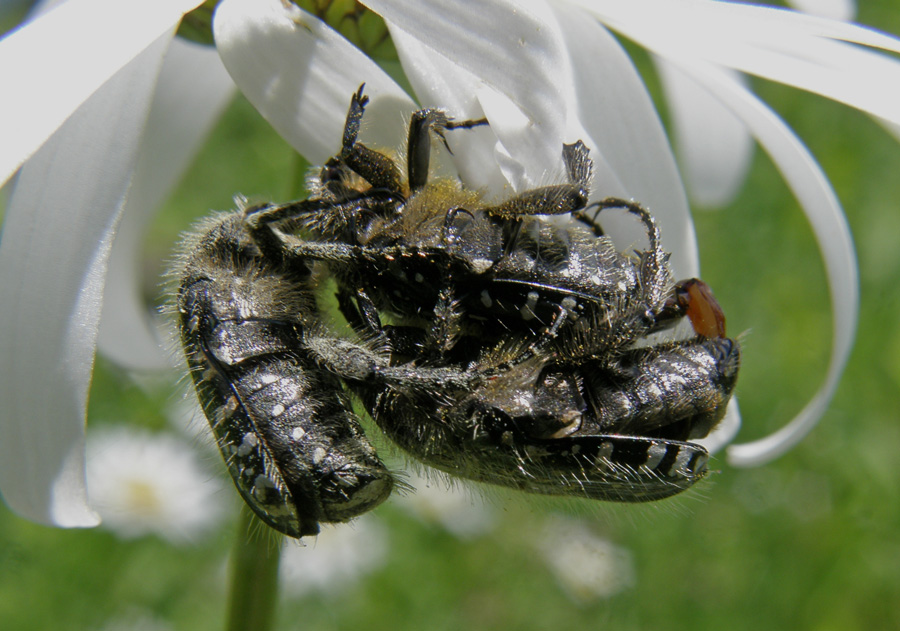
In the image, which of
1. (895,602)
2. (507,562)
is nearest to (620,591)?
(507,562)

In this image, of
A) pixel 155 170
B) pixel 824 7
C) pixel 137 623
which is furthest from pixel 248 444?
pixel 137 623

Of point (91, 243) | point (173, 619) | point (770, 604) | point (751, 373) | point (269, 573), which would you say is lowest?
point (173, 619)

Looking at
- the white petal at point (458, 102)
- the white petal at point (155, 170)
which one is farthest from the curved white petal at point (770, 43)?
the white petal at point (155, 170)

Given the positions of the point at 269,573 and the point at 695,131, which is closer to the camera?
the point at 269,573

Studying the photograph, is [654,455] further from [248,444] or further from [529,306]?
[248,444]

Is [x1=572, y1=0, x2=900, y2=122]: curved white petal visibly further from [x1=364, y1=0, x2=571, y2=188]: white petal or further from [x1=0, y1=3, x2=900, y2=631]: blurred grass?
[x1=0, y1=3, x2=900, y2=631]: blurred grass

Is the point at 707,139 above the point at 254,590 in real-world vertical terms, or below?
above

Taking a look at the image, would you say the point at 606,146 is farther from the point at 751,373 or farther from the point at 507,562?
the point at 751,373
